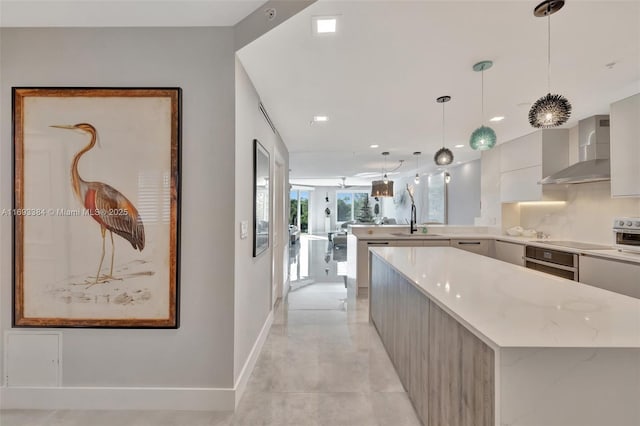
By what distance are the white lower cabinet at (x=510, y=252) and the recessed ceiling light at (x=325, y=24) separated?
3.95 meters

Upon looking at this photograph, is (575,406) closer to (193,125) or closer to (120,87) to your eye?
(193,125)

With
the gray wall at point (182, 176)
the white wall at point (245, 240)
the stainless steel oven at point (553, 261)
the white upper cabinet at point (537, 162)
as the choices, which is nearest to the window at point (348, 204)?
the white upper cabinet at point (537, 162)

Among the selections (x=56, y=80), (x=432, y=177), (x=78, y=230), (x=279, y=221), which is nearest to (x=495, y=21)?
(x=56, y=80)

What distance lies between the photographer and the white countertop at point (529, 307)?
96 centimetres

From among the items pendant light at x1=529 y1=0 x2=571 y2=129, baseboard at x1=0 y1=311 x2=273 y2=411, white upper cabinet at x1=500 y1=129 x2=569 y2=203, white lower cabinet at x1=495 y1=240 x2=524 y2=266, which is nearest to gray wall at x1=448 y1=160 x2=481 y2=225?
white upper cabinet at x1=500 y1=129 x2=569 y2=203

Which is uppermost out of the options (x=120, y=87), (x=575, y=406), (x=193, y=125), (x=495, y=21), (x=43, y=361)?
(x=495, y=21)

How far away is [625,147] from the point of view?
9.80 ft

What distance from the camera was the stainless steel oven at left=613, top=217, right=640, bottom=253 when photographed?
114 inches

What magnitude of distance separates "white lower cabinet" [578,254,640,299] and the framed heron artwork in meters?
3.89

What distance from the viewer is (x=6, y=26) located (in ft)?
6.51

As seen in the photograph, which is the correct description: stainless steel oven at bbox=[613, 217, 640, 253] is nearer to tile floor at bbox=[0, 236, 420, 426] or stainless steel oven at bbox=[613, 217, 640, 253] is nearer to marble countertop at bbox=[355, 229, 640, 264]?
marble countertop at bbox=[355, 229, 640, 264]

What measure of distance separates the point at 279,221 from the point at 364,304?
1.77 metres

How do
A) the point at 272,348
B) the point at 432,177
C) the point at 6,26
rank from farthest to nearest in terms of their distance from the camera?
the point at 432,177
the point at 272,348
the point at 6,26

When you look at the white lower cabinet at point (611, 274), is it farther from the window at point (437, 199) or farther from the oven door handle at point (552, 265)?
the window at point (437, 199)
